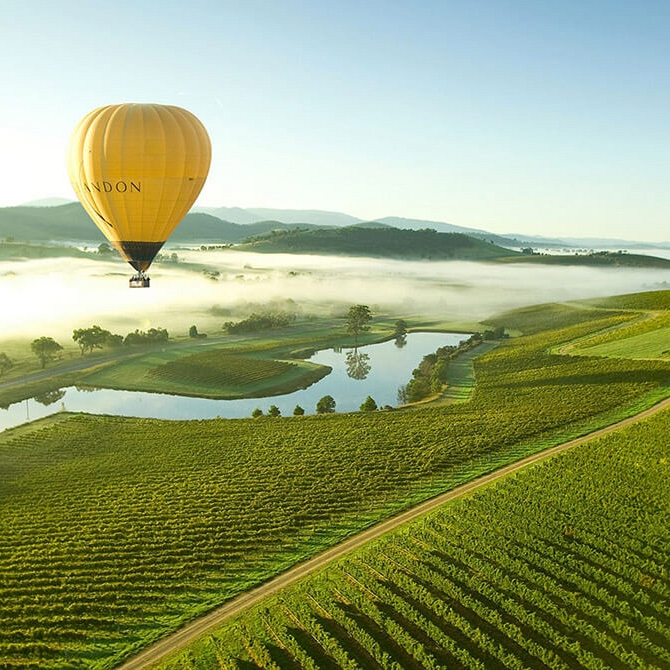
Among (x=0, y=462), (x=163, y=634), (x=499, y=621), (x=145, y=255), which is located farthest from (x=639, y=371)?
(x=0, y=462)

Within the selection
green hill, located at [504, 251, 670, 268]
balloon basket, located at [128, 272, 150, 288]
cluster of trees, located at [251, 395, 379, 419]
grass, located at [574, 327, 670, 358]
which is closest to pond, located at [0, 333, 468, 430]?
cluster of trees, located at [251, 395, 379, 419]

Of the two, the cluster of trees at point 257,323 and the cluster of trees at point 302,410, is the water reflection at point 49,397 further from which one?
the cluster of trees at point 257,323

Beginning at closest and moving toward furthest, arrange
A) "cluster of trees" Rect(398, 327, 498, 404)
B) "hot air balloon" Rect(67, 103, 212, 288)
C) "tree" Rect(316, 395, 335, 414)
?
1. "hot air balloon" Rect(67, 103, 212, 288)
2. "tree" Rect(316, 395, 335, 414)
3. "cluster of trees" Rect(398, 327, 498, 404)

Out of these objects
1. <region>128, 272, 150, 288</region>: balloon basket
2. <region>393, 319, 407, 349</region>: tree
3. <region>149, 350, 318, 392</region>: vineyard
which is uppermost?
<region>128, 272, 150, 288</region>: balloon basket

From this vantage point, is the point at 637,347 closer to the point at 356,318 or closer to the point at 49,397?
the point at 356,318

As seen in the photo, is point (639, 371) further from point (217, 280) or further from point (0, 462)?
point (217, 280)

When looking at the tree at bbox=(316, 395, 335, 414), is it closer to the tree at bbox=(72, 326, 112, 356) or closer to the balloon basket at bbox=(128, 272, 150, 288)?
the balloon basket at bbox=(128, 272, 150, 288)
